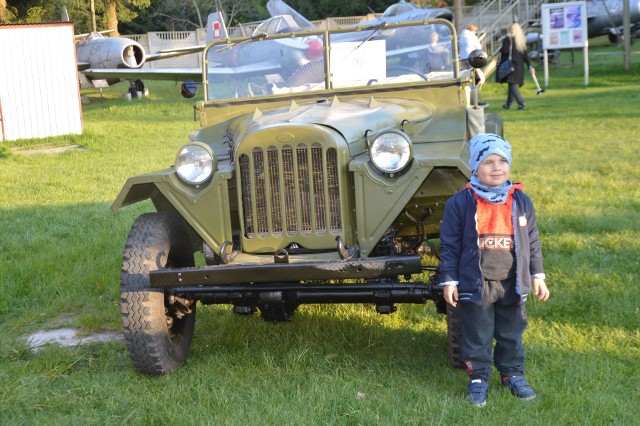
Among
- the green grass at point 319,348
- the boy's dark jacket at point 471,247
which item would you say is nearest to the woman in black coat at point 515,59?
the green grass at point 319,348

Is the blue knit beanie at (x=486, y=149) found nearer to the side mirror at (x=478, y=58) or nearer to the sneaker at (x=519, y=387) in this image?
the sneaker at (x=519, y=387)

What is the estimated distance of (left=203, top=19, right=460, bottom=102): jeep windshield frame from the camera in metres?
5.79

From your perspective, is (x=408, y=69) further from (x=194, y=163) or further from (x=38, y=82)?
(x=38, y=82)

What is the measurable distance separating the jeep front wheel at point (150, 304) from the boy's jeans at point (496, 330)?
62.6 inches

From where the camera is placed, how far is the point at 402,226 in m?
4.98

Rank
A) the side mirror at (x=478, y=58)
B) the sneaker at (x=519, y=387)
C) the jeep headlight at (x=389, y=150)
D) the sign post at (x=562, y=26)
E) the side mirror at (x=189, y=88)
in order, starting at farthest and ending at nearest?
1. the sign post at (x=562, y=26)
2. the side mirror at (x=189, y=88)
3. the side mirror at (x=478, y=58)
4. the jeep headlight at (x=389, y=150)
5. the sneaker at (x=519, y=387)

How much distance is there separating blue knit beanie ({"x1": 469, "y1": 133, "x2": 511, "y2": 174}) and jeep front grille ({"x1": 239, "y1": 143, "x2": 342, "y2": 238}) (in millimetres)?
775

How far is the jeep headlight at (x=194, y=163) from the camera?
4590 mm

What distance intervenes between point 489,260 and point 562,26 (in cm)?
1963

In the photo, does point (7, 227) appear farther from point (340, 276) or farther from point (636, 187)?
point (636, 187)

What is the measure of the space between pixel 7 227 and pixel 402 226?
15.8 feet

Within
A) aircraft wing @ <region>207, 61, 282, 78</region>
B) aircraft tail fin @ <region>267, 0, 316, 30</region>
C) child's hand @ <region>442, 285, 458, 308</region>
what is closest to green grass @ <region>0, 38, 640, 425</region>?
child's hand @ <region>442, 285, 458, 308</region>

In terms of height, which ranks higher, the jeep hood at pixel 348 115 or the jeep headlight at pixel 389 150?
the jeep hood at pixel 348 115

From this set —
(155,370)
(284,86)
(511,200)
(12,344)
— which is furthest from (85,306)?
(511,200)
